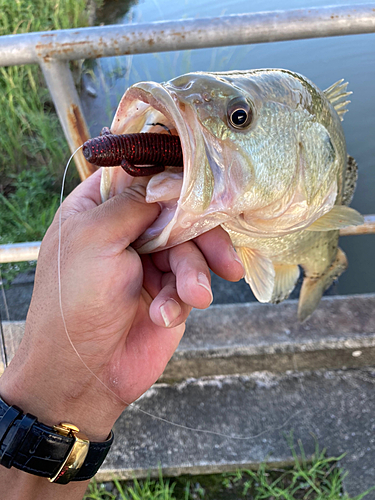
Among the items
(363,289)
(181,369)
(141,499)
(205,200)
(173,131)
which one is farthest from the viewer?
(363,289)

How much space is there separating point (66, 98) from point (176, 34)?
1.51 feet

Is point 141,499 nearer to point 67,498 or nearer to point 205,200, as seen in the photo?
point 67,498

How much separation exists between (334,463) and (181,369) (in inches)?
30.5

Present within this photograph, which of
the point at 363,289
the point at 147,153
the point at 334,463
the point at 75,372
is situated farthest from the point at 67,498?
the point at 363,289

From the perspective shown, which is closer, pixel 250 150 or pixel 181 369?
pixel 250 150

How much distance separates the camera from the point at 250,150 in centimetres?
95

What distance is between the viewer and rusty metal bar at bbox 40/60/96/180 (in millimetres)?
1448

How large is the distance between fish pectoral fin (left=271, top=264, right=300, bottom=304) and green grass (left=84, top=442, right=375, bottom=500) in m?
0.66

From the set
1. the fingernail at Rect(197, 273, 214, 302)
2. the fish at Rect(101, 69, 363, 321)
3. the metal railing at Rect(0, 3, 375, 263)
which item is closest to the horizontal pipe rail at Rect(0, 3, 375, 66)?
the metal railing at Rect(0, 3, 375, 263)

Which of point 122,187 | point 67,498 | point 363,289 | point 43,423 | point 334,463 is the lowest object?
point 363,289

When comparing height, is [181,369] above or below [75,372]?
below

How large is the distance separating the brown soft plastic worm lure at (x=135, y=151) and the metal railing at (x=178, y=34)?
63cm

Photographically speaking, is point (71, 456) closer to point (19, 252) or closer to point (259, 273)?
point (259, 273)

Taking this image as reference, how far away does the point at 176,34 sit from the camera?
4.60 feet
